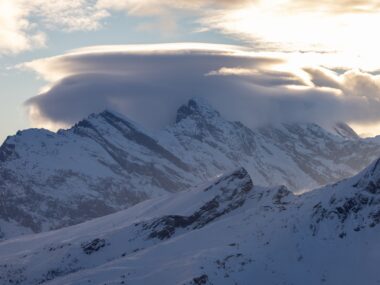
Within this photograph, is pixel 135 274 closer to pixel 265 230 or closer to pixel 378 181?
pixel 265 230

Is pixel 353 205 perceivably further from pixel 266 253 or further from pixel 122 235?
pixel 122 235

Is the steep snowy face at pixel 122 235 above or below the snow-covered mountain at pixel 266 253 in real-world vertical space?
below

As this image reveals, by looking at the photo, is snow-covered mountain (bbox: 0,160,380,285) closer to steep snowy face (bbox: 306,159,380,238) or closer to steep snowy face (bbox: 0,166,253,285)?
steep snowy face (bbox: 306,159,380,238)

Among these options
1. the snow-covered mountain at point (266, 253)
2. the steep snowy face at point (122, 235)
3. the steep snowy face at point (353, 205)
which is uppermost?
the steep snowy face at point (353, 205)

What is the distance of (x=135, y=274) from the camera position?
221 feet

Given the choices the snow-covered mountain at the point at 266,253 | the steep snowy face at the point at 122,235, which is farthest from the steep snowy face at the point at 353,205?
the steep snowy face at the point at 122,235

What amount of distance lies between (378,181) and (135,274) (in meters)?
24.4

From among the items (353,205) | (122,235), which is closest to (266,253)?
(353,205)

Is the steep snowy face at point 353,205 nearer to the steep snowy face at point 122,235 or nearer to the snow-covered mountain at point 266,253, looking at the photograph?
the snow-covered mountain at point 266,253

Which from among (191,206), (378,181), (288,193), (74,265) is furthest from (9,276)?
(378,181)

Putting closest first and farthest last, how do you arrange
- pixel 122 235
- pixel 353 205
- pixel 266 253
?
pixel 266 253 < pixel 353 205 < pixel 122 235

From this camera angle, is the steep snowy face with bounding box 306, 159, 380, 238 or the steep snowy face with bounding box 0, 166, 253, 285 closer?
the steep snowy face with bounding box 306, 159, 380, 238

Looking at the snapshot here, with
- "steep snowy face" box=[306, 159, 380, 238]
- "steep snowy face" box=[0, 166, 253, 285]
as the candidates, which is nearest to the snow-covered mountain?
"steep snowy face" box=[306, 159, 380, 238]

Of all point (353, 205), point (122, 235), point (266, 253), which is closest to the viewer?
point (266, 253)
